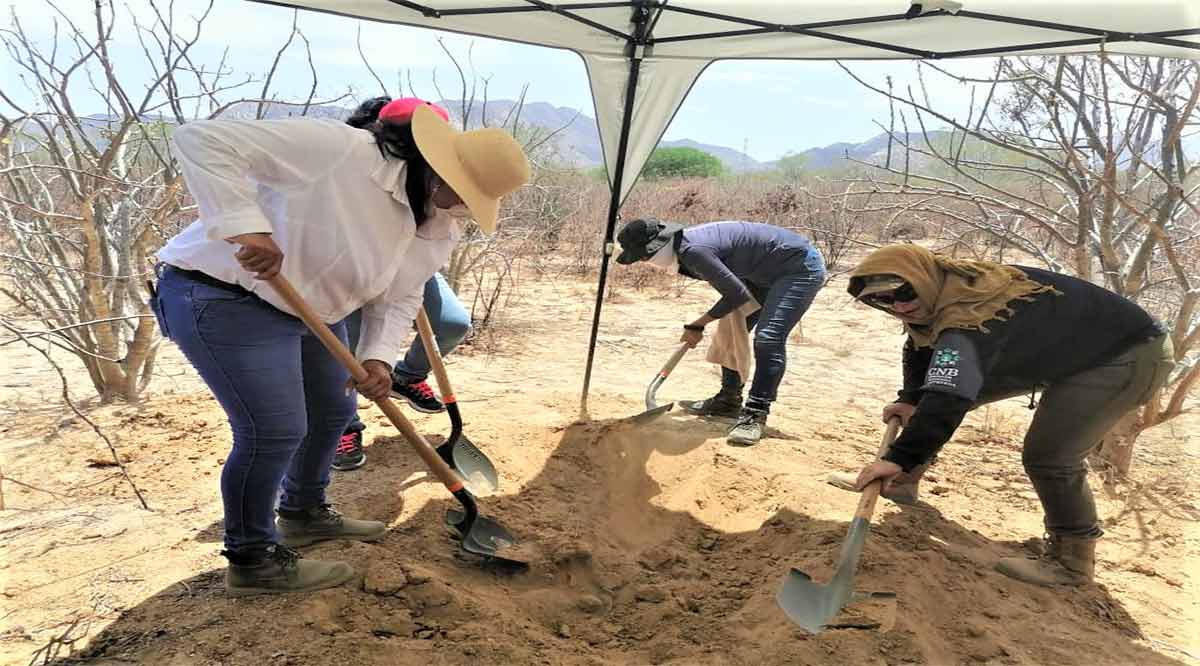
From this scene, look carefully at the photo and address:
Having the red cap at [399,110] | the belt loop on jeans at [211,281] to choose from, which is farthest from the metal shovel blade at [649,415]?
the belt loop on jeans at [211,281]

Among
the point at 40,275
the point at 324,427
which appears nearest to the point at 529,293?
the point at 40,275

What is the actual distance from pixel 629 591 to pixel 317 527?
3.57ft

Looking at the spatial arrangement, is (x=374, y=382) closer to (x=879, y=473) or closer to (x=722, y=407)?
(x=879, y=473)

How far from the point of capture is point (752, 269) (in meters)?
3.96

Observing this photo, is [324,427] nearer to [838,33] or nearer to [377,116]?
[377,116]

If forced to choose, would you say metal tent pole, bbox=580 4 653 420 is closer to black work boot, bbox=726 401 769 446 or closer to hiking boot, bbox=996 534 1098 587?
black work boot, bbox=726 401 769 446

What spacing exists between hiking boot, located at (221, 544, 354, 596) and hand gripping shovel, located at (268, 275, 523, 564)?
436 millimetres

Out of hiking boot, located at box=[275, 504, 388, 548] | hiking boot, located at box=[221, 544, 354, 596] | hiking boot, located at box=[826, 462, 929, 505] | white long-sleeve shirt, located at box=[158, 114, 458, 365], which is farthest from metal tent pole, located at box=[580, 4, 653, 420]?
hiking boot, located at box=[221, 544, 354, 596]

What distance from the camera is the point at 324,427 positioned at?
2.31 metres

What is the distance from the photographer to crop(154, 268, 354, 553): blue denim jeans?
1.76 meters

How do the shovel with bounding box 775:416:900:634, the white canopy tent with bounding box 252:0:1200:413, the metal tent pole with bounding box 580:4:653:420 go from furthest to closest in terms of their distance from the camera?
the metal tent pole with bounding box 580:4:653:420
the white canopy tent with bounding box 252:0:1200:413
the shovel with bounding box 775:416:900:634

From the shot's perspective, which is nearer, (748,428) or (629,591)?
(629,591)

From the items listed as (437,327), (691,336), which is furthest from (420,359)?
(691,336)

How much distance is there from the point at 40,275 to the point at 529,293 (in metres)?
5.77
